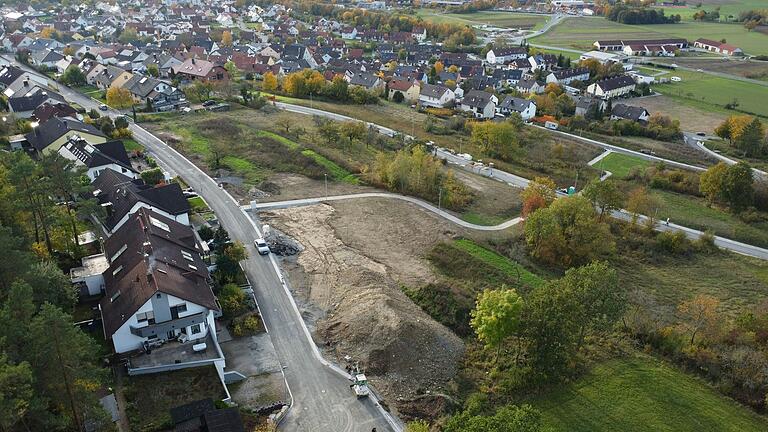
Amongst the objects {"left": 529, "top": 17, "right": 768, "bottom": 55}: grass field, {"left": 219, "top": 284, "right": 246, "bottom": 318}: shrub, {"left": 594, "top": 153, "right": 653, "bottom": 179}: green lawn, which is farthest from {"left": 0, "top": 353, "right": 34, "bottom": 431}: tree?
{"left": 529, "top": 17, "right": 768, "bottom": 55}: grass field

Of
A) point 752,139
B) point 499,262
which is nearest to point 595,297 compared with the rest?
point 499,262

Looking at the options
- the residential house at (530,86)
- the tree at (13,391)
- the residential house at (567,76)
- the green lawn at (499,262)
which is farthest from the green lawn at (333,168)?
the residential house at (567,76)

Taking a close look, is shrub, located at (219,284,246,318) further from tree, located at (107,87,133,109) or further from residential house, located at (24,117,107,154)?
tree, located at (107,87,133,109)

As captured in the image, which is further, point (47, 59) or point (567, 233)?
point (47, 59)

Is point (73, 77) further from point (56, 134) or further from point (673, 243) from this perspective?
point (673, 243)

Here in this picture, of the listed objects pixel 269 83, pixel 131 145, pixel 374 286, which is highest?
pixel 269 83

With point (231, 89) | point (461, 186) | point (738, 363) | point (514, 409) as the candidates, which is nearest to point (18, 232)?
point (514, 409)

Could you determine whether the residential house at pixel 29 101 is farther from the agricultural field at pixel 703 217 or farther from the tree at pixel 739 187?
the tree at pixel 739 187
